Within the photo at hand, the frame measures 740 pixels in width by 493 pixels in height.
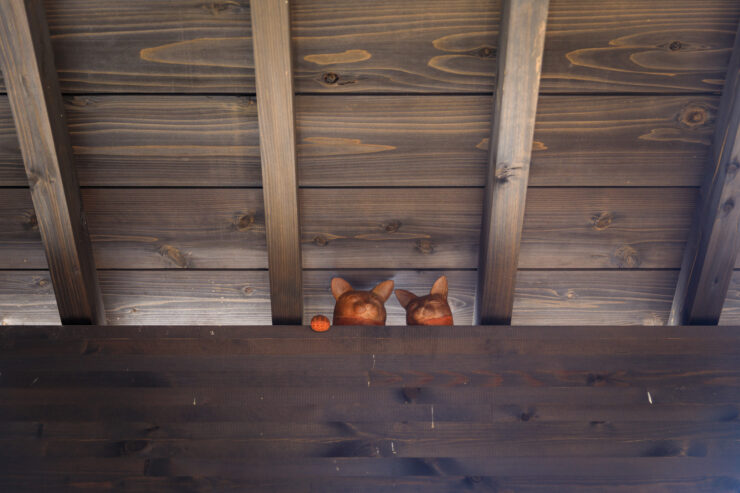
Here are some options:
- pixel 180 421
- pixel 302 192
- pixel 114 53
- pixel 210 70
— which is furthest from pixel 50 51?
pixel 180 421

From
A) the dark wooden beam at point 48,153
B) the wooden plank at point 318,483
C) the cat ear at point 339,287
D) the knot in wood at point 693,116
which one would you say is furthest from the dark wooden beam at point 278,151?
the knot in wood at point 693,116

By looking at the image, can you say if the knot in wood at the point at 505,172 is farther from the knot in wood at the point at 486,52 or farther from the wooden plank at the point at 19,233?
the wooden plank at the point at 19,233

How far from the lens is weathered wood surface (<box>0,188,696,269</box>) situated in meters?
1.52

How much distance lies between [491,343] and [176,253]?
1088 mm

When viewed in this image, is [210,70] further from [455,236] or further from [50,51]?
[455,236]

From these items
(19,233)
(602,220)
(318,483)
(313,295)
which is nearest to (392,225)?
(313,295)

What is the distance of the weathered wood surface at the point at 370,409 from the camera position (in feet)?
4.38

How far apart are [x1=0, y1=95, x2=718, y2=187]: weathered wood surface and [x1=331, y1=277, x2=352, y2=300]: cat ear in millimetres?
315

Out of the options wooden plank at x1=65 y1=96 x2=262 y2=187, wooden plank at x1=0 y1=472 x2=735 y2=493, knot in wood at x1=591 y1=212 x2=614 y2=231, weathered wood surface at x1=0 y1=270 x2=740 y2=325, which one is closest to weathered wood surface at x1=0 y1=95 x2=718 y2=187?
wooden plank at x1=65 y1=96 x2=262 y2=187

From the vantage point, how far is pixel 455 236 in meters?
1.59

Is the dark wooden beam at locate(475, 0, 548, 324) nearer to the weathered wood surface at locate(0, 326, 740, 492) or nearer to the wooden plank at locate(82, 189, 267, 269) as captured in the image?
the weathered wood surface at locate(0, 326, 740, 492)

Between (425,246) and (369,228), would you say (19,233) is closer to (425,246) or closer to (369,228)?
(369,228)

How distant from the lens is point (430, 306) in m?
1.47

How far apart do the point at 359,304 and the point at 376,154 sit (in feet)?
1.58
